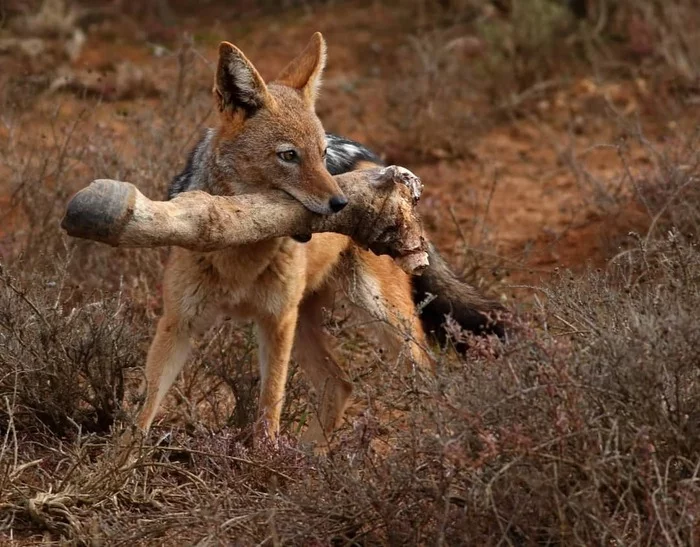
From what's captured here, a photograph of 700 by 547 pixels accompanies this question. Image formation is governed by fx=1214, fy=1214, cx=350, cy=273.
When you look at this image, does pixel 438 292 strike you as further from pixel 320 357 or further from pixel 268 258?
pixel 268 258

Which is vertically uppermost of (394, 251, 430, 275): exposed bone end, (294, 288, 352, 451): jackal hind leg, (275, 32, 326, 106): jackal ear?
(275, 32, 326, 106): jackal ear

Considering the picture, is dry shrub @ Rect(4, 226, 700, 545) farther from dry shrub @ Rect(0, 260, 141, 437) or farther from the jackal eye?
the jackal eye

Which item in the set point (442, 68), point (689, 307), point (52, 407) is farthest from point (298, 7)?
point (689, 307)

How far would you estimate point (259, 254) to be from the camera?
5652mm

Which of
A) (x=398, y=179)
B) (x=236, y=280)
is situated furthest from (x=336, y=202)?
(x=236, y=280)

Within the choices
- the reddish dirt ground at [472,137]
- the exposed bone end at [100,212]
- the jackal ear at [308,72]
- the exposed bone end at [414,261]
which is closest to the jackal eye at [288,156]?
the jackal ear at [308,72]

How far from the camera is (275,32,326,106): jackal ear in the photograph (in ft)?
19.4

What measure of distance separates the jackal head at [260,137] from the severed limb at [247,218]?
0.12 metres

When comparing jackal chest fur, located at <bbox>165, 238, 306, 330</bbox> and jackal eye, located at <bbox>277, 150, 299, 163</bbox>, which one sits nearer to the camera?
jackal eye, located at <bbox>277, 150, 299, 163</bbox>

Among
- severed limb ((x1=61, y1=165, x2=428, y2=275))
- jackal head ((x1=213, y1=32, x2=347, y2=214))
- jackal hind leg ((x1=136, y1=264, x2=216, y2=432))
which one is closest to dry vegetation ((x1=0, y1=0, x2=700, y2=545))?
jackal hind leg ((x1=136, y1=264, x2=216, y2=432))

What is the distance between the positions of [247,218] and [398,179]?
2.34 ft

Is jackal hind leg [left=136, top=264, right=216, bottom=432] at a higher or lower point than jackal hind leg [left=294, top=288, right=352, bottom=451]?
higher

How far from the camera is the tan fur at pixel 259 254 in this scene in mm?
5445

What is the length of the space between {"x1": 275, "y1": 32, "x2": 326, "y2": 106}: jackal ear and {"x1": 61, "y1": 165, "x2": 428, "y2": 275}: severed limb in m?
0.71
